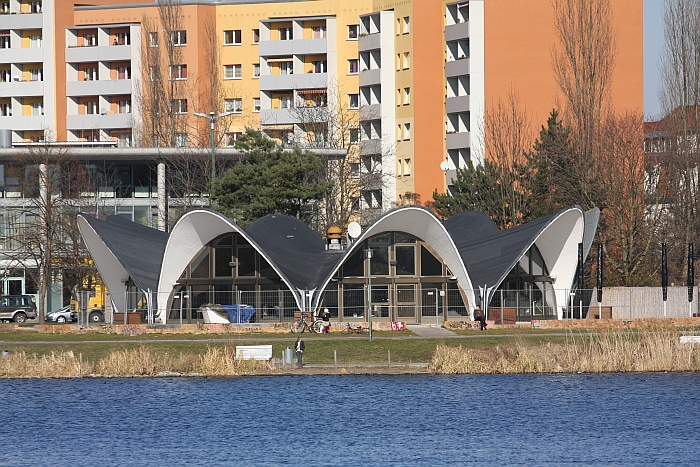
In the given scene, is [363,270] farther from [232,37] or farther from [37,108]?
[37,108]

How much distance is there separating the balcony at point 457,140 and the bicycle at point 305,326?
1517 inches

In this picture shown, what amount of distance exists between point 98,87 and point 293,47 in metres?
16.2

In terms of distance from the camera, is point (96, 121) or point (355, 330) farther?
point (96, 121)

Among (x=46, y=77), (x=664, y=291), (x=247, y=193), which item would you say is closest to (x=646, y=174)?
(x=664, y=291)

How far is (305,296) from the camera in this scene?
52438 millimetres

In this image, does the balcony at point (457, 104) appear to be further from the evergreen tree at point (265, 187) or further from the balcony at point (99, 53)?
the balcony at point (99, 53)

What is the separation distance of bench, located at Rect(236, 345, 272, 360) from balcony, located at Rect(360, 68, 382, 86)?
53.1 meters

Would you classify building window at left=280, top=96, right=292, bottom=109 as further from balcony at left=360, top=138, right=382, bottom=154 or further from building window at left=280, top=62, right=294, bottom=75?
balcony at left=360, top=138, right=382, bottom=154

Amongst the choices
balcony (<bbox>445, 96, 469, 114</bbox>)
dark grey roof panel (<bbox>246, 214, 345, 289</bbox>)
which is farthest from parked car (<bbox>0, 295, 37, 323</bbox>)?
balcony (<bbox>445, 96, 469, 114</bbox>)

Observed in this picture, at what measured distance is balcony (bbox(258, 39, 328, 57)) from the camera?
95.6 m

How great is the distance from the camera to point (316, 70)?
9712 cm

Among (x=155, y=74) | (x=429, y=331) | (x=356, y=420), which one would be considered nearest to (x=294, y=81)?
(x=155, y=74)

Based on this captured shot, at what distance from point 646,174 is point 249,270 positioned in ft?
84.6

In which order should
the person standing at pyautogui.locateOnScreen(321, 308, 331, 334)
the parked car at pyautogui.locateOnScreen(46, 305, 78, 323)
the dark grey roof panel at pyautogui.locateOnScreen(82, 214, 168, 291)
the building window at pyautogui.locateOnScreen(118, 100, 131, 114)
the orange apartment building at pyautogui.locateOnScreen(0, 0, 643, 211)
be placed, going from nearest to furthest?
the person standing at pyautogui.locateOnScreen(321, 308, 331, 334)
the dark grey roof panel at pyautogui.locateOnScreen(82, 214, 168, 291)
the parked car at pyautogui.locateOnScreen(46, 305, 78, 323)
the orange apartment building at pyautogui.locateOnScreen(0, 0, 643, 211)
the building window at pyautogui.locateOnScreen(118, 100, 131, 114)
